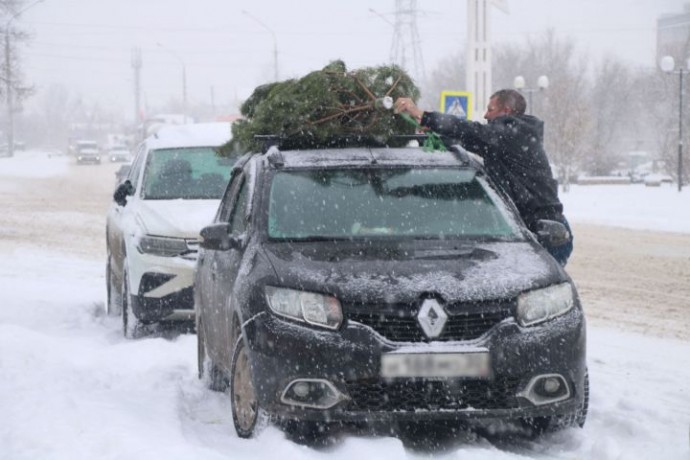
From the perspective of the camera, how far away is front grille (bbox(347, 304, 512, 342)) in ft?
17.8

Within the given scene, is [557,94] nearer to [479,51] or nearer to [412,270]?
[479,51]

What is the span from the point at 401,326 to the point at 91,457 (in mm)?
1474

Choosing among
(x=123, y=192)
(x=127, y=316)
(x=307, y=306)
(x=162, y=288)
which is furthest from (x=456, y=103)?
(x=307, y=306)

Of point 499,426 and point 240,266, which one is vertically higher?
point 240,266

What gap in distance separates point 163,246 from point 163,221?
1.00ft

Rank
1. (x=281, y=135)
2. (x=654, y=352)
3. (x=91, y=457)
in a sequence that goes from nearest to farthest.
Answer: (x=91, y=457)
(x=281, y=135)
(x=654, y=352)

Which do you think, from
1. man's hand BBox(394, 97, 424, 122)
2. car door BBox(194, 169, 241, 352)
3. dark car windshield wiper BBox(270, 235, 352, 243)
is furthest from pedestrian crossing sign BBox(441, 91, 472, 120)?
dark car windshield wiper BBox(270, 235, 352, 243)

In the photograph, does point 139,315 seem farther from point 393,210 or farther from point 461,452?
point 461,452

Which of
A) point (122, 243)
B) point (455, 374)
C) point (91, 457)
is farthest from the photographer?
point (122, 243)

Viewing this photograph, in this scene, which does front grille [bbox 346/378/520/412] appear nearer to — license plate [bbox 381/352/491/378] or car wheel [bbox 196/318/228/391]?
license plate [bbox 381/352/491/378]

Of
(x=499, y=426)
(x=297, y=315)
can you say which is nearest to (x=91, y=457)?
(x=297, y=315)

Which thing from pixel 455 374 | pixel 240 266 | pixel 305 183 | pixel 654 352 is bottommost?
pixel 654 352

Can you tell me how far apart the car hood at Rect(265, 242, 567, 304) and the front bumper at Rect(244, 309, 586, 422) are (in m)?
0.18

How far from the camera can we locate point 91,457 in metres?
5.10
